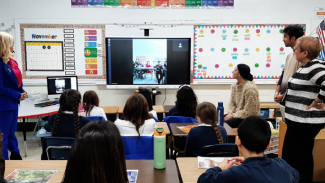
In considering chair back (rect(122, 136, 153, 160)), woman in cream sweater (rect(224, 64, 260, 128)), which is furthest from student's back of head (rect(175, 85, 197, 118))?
chair back (rect(122, 136, 153, 160))

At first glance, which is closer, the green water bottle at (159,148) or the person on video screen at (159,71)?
the green water bottle at (159,148)

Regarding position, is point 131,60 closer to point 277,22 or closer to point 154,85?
point 154,85

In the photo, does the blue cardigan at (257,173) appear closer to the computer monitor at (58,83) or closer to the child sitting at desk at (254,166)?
the child sitting at desk at (254,166)

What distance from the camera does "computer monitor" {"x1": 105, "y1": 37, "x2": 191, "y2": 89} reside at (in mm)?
4871

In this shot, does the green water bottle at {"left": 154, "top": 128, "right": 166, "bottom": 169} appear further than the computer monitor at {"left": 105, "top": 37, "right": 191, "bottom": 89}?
No

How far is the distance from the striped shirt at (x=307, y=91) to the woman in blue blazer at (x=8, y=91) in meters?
2.85

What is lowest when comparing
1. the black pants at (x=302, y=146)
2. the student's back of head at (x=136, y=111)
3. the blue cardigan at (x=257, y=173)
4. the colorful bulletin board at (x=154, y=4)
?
the black pants at (x=302, y=146)

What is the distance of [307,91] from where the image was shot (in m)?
2.07

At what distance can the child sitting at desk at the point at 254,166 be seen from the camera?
115 cm

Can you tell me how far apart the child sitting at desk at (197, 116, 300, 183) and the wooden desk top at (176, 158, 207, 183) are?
23cm

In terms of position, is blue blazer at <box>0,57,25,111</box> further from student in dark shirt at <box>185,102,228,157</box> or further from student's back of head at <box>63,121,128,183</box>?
student's back of head at <box>63,121,128,183</box>

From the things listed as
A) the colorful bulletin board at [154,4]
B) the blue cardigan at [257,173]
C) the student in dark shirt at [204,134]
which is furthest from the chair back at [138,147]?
the colorful bulletin board at [154,4]

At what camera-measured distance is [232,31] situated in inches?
198

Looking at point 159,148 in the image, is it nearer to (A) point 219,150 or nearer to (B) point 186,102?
(A) point 219,150
